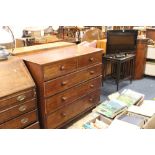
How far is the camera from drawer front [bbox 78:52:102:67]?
2.29 meters

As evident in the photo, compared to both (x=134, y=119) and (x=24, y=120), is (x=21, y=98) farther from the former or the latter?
(x=134, y=119)

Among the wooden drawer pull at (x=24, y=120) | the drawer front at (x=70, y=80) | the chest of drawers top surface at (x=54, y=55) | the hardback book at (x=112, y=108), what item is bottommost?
the wooden drawer pull at (x=24, y=120)

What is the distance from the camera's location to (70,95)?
2.26 meters

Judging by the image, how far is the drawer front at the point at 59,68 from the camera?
1895mm

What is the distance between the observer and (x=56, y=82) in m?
2.03

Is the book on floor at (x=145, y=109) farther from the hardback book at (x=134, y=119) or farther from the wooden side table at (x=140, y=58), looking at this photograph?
the wooden side table at (x=140, y=58)

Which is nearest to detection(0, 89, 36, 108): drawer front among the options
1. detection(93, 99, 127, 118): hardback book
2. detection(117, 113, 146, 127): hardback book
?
detection(93, 99, 127, 118): hardback book

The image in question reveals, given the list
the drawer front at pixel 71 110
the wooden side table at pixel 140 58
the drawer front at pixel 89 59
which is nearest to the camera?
the drawer front at pixel 71 110

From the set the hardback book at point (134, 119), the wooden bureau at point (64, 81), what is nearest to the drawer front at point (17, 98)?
the wooden bureau at point (64, 81)

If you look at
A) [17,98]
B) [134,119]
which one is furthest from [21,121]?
[134,119]

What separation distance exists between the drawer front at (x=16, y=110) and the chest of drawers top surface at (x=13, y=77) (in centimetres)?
15
